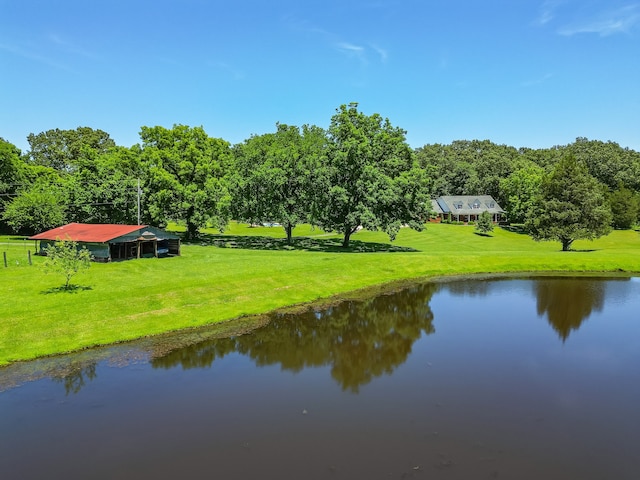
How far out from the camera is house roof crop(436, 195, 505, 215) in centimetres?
10550

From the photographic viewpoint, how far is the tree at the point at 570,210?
56.6 meters

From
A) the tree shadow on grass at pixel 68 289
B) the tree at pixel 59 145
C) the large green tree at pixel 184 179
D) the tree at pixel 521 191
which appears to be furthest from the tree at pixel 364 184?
the tree at pixel 59 145

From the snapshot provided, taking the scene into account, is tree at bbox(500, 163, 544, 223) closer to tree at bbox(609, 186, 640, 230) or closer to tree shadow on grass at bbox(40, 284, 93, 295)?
tree at bbox(609, 186, 640, 230)

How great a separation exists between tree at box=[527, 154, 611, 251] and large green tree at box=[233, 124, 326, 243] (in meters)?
30.5

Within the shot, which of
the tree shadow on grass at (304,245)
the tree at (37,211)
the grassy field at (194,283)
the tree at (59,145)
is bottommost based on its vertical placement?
the grassy field at (194,283)

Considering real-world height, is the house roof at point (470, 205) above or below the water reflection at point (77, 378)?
above

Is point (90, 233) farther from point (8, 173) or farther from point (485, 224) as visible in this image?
point (485, 224)

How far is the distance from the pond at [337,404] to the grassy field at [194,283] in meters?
2.36

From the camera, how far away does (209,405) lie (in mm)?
15891

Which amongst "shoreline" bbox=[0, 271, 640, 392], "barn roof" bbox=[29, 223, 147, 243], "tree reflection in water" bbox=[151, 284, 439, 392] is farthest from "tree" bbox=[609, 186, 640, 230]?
"barn roof" bbox=[29, 223, 147, 243]

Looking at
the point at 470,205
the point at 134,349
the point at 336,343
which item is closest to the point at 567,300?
the point at 336,343

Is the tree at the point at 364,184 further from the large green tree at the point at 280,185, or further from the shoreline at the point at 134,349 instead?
the shoreline at the point at 134,349

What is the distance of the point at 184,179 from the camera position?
59500 millimetres

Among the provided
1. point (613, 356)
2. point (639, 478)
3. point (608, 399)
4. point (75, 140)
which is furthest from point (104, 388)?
point (75, 140)
